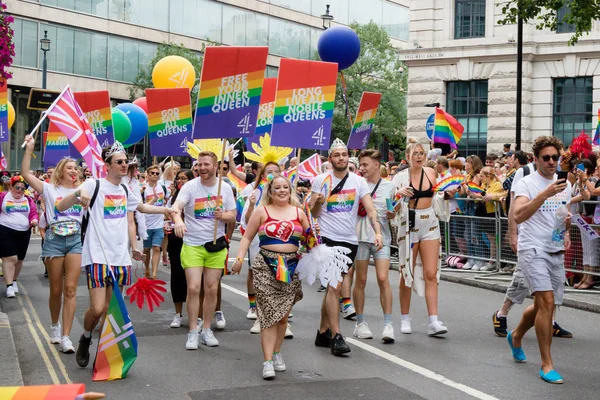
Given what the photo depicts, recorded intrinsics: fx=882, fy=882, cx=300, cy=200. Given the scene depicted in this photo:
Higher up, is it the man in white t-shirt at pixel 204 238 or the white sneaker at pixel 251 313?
the man in white t-shirt at pixel 204 238

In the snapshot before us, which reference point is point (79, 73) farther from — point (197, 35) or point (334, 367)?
point (334, 367)

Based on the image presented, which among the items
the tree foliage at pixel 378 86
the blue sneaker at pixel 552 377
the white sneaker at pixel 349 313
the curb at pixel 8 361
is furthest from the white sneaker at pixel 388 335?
the tree foliage at pixel 378 86

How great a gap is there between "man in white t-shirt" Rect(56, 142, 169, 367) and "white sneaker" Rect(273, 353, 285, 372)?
151 cm

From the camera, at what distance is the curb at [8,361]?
22.0ft

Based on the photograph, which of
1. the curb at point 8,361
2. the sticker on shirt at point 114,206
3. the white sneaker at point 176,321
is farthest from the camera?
the white sneaker at point 176,321

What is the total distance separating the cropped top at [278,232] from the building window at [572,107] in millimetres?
22755

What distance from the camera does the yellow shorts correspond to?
8.84 m

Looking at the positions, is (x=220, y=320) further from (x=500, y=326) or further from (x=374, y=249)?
(x=500, y=326)

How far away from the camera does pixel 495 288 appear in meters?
13.3

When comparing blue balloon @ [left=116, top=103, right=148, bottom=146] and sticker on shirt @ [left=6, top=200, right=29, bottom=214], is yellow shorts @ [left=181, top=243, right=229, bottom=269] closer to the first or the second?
sticker on shirt @ [left=6, top=200, right=29, bottom=214]

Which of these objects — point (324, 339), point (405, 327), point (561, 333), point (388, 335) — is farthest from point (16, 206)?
point (561, 333)

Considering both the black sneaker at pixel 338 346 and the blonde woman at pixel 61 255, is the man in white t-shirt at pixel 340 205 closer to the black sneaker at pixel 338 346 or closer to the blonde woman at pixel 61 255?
the black sneaker at pixel 338 346

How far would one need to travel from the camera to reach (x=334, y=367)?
7.71m

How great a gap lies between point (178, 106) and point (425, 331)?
7.02m
